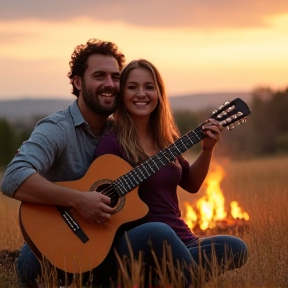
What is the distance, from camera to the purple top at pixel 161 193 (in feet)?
19.5

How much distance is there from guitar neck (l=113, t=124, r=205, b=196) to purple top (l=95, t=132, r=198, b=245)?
0.07 m

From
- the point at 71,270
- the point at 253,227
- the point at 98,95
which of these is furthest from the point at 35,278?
the point at 253,227

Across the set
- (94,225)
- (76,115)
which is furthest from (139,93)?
(94,225)

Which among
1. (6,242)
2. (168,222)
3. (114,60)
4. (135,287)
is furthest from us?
(6,242)

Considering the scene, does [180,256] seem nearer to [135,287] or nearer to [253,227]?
[135,287]

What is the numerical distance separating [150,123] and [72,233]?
107 centimetres

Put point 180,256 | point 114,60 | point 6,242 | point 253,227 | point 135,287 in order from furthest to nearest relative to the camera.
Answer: point 6,242 → point 253,227 → point 114,60 → point 180,256 → point 135,287

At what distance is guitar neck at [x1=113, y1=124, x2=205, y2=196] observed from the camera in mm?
5863

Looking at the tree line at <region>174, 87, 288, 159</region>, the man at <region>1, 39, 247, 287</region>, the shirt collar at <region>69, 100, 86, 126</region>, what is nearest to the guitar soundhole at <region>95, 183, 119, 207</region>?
the man at <region>1, 39, 247, 287</region>

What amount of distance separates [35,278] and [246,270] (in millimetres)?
1470

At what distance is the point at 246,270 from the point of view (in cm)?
619

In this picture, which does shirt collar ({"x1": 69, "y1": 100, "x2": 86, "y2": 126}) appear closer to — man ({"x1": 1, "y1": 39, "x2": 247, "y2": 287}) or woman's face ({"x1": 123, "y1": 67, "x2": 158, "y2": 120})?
man ({"x1": 1, "y1": 39, "x2": 247, "y2": 287})

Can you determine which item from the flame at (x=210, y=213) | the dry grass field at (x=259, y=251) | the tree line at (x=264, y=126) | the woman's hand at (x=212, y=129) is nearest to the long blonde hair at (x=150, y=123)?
the woman's hand at (x=212, y=129)

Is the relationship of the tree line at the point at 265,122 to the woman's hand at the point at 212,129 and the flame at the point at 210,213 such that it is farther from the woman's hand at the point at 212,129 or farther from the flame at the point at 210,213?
the woman's hand at the point at 212,129
